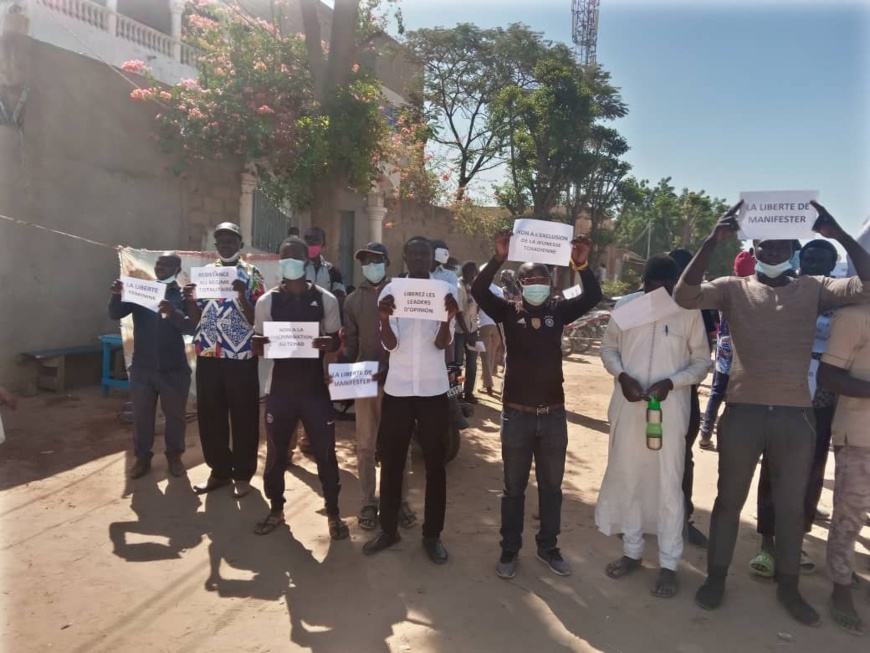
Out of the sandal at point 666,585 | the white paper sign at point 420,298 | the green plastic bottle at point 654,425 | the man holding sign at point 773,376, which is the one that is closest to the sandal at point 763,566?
the man holding sign at point 773,376

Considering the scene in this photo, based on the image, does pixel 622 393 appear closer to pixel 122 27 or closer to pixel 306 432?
pixel 306 432

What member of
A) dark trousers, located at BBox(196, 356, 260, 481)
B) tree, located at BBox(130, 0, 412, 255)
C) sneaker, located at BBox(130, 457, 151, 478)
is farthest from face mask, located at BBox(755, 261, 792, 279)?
tree, located at BBox(130, 0, 412, 255)

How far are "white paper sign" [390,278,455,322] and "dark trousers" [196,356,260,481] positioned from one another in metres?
1.58

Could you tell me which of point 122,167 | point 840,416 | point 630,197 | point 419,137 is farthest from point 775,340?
point 630,197

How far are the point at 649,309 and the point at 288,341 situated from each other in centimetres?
225

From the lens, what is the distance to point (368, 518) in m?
4.40

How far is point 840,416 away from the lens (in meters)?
3.50

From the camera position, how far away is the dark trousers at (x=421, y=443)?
386 centimetres

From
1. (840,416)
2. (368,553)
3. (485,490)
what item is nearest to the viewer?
(840,416)

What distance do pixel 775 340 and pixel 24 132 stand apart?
7733 millimetres

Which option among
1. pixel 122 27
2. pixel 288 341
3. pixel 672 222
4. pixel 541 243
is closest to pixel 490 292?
pixel 541 243

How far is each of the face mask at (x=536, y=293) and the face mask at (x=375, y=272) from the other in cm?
117

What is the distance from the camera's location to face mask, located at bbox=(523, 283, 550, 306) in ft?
12.0

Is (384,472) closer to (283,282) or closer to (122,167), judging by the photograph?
(283,282)
